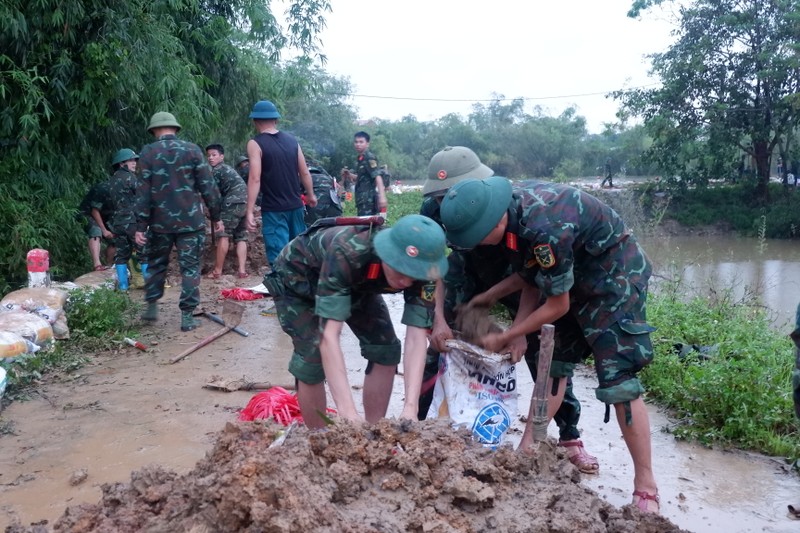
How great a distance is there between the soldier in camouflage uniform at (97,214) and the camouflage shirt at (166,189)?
301 cm

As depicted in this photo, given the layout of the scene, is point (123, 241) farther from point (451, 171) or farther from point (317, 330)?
point (451, 171)

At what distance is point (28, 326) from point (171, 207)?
5.02ft

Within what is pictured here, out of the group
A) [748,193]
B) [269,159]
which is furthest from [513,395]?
[748,193]

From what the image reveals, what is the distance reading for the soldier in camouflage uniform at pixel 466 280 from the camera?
366 cm

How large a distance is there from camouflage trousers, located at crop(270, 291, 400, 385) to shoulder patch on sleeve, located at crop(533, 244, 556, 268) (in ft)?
3.02

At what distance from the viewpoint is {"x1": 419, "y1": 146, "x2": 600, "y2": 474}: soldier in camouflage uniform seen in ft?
12.0

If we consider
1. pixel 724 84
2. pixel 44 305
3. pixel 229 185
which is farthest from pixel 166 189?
pixel 724 84

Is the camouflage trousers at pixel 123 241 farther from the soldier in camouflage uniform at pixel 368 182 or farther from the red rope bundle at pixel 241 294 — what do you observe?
the soldier in camouflage uniform at pixel 368 182

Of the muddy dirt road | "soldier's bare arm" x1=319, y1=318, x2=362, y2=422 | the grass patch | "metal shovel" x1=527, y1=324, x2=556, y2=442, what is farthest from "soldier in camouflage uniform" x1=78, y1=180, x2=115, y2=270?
"metal shovel" x1=527, y1=324, x2=556, y2=442

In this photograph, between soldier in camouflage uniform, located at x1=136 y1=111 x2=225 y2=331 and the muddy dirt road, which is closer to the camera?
the muddy dirt road

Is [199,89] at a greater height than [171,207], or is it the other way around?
[199,89]

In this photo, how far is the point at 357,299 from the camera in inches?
136

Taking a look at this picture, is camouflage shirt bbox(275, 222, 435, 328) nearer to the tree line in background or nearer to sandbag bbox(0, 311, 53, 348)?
sandbag bbox(0, 311, 53, 348)

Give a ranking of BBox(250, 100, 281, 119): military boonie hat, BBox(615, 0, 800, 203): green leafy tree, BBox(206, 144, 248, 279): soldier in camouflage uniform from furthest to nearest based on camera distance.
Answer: BBox(615, 0, 800, 203): green leafy tree
BBox(206, 144, 248, 279): soldier in camouflage uniform
BBox(250, 100, 281, 119): military boonie hat
